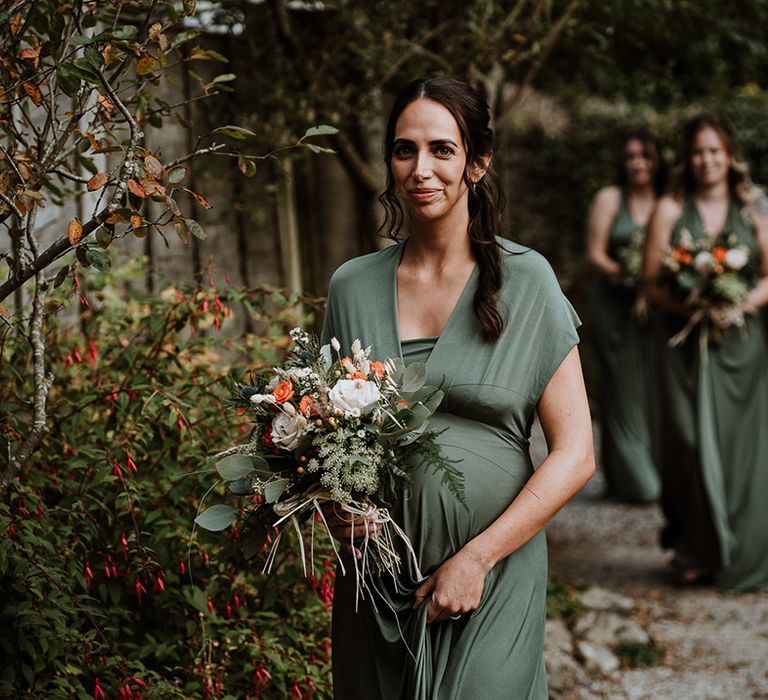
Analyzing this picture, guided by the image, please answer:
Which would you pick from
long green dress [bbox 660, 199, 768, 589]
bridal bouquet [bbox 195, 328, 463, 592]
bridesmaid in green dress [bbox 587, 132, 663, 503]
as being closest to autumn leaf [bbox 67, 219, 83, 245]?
bridal bouquet [bbox 195, 328, 463, 592]

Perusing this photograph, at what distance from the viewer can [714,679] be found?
5.29m

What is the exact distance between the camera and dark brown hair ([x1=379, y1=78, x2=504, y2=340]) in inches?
116

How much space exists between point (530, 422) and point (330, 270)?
13.6 ft

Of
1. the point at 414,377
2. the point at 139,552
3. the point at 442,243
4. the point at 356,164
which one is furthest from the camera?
the point at 356,164

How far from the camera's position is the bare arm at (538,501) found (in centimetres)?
282

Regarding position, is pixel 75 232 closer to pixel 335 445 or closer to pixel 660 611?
pixel 335 445

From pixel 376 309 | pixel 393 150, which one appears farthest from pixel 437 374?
pixel 393 150

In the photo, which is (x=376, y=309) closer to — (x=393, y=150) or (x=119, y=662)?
(x=393, y=150)

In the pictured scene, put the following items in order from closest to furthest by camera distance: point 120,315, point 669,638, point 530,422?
point 530,422
point 120,315
point 669,638

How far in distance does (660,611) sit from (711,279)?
75.3 inches

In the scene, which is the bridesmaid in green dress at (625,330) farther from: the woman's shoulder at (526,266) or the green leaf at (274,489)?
the green leaf at (274,489)

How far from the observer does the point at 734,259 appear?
265 inches

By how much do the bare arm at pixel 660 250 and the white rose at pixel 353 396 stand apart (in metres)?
4.69

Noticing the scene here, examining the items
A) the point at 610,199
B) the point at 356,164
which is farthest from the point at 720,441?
the point at 610,199
